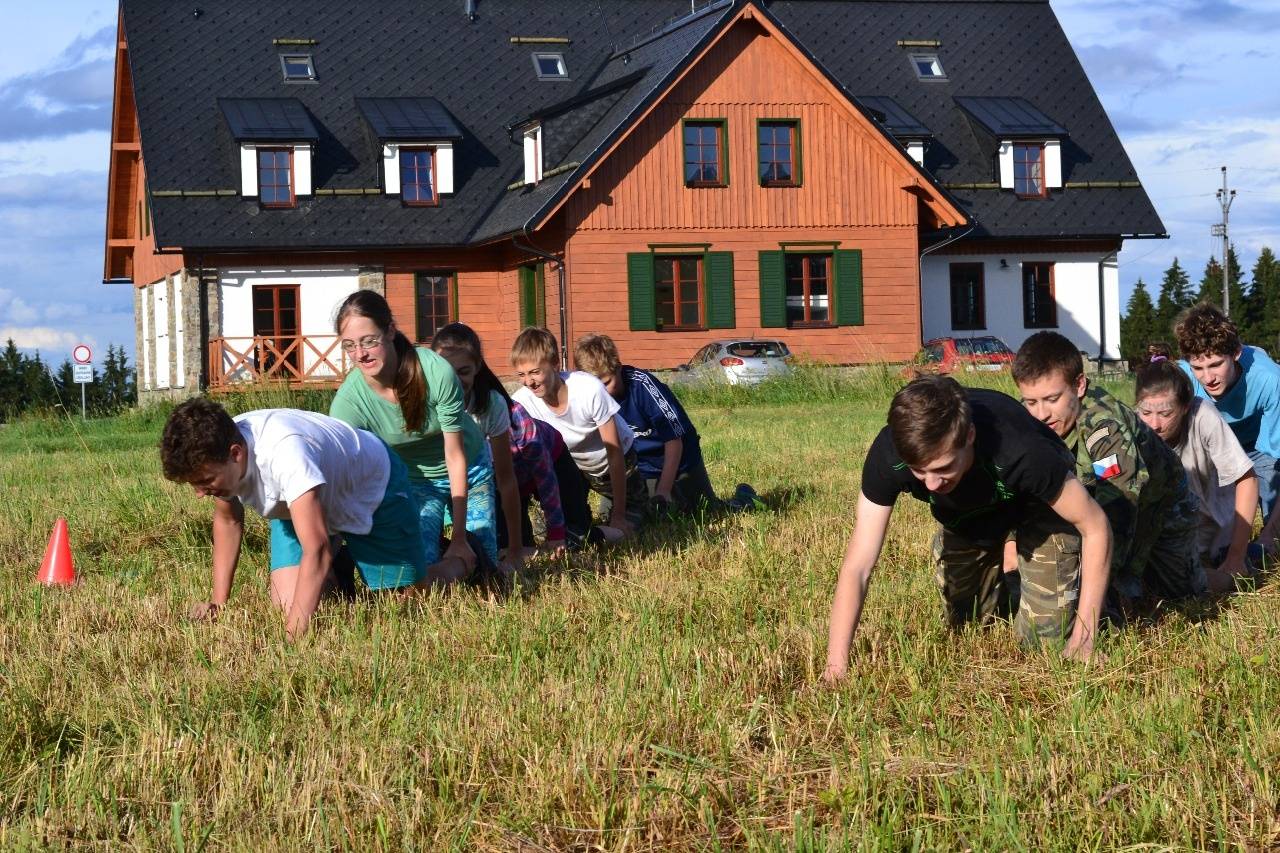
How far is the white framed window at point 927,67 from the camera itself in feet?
140

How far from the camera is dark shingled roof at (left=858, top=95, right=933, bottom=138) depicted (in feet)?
128

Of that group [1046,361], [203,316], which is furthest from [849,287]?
[1046,361]

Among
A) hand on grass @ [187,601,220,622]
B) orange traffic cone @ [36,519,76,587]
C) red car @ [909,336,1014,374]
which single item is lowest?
hand on grass @ [187,601,220,622]

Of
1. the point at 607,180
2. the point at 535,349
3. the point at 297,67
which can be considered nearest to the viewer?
the point at 535,349

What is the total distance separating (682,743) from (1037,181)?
3762 centimetres

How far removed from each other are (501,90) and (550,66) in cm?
169

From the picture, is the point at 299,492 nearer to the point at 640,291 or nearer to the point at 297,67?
the point at 640,291

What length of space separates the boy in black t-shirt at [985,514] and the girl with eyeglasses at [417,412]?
2.40 metres

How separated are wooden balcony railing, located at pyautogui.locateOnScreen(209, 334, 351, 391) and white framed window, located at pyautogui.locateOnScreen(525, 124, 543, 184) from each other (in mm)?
5485

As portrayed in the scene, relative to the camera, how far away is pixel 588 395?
9930mm

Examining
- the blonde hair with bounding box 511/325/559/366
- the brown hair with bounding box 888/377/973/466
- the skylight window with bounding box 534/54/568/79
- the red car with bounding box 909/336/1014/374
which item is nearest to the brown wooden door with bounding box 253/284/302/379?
the skylight window with bounding box 534/54/568/79

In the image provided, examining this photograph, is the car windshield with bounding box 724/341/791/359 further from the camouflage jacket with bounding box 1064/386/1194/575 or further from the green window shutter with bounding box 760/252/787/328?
the camouflage jacket with bounding box 1064/386/1194/575

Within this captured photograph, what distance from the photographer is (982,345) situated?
37.9 m

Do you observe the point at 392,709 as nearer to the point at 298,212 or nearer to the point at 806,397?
the point at 806,397
